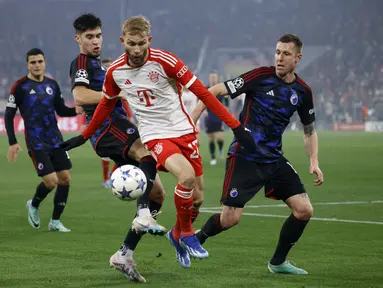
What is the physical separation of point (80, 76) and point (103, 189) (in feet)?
27.0

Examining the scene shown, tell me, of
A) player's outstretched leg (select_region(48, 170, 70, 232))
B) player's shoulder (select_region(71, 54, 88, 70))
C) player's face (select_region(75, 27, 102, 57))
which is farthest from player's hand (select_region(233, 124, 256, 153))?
player's outstretched leg (select_region(48, 170, 70, 232))

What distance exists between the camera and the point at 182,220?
710 cm

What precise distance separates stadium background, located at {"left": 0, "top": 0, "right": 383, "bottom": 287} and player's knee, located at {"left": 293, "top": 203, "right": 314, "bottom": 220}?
53 cm

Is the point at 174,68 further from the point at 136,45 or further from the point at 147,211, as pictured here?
the point at 147,211

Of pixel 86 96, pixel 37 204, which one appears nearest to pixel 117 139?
pixel 86 96

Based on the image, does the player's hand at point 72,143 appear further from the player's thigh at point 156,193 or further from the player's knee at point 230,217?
the player's knee at point 230,217

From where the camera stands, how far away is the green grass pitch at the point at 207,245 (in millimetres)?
7254

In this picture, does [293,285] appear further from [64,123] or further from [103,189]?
[64,123]

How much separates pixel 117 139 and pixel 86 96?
0.52m

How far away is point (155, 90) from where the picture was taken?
714 cm

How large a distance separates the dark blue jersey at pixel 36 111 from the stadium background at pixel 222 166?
3.77ft

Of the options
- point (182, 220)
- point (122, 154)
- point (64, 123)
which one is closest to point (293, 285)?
point (182, 220)

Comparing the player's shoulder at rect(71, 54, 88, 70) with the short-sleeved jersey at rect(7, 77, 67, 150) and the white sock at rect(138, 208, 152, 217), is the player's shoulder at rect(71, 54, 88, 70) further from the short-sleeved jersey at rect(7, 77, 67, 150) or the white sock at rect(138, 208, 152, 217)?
the short-sleeved jersey at rect(7, 77, 67, 150)

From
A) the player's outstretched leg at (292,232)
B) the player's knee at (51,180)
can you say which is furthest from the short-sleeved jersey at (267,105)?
the player's knee at (51,180)
